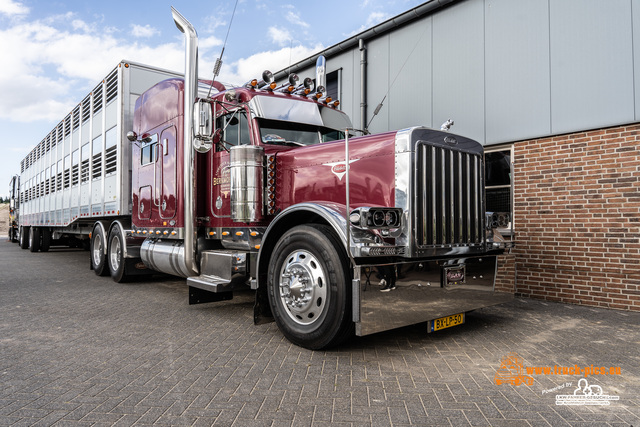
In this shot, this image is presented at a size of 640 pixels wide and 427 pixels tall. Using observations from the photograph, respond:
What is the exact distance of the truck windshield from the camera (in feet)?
17.6

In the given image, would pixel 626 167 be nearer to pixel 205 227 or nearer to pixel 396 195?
pixel 396 195

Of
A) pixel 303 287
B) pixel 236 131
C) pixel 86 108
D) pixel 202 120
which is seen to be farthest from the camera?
pixel 86 108

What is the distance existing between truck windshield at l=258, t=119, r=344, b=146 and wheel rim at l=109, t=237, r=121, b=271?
4.65 meters

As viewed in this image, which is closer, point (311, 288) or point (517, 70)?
point (311, 288)

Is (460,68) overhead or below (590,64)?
overhead

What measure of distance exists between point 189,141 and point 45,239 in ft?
45.6

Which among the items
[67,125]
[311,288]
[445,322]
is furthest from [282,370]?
[67,125]

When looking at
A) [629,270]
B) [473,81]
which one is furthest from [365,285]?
[473,81]

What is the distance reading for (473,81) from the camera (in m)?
7.40

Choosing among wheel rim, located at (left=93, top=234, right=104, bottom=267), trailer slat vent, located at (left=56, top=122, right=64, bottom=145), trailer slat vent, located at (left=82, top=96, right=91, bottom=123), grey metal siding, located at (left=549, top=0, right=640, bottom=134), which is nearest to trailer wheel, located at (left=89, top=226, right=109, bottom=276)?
wheel rim, located at (left=93, top=234, right=104, bottom=267)

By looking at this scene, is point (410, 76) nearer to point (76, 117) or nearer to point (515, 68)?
point (515, 68)

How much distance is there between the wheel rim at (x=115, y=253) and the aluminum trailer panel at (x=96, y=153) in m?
0.53

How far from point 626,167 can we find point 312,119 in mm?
4184

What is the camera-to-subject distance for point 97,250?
9.49m
